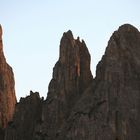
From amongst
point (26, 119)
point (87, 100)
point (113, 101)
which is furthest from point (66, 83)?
point (113, 101)

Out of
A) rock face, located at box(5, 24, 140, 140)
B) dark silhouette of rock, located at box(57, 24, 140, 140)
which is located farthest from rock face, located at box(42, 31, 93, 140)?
dark silhouette of rock, located at box(57, 24, 140, 140)

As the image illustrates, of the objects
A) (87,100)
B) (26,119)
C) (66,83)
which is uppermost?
(66,83)

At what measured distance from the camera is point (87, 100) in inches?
6777

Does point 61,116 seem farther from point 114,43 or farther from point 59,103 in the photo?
point 114,43

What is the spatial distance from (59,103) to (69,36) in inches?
1003

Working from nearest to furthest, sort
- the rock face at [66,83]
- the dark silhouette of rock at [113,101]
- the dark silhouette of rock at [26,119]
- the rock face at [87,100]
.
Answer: the dark silhouette of rock at [113,101] < the rock face at [87,100] < the rock face at [66,83] < the dark silhouette of rock at [26,119]

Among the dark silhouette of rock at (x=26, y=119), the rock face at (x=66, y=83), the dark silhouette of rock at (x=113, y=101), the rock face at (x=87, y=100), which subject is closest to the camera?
the dark silhouette of rock at (x=113, y=101)

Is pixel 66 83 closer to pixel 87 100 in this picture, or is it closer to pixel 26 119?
pixel 87 100

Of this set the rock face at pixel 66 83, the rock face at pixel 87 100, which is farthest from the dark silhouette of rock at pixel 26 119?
the rock face at pixel 66 83

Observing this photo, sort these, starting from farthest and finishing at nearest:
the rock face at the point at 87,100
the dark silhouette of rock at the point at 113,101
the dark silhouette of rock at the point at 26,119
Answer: the dark silhouette of rock at the point at 26,119, the rock face at the point at 87,100, the dark silhouette of rock at the point at 113,101

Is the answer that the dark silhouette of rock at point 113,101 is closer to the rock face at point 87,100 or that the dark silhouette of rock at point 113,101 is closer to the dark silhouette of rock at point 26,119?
the rock face at point 87,100

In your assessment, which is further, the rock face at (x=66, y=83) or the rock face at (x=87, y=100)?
the rock face at (x=66, y=83)

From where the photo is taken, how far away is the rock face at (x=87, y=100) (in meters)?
163

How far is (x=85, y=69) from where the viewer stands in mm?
191500
